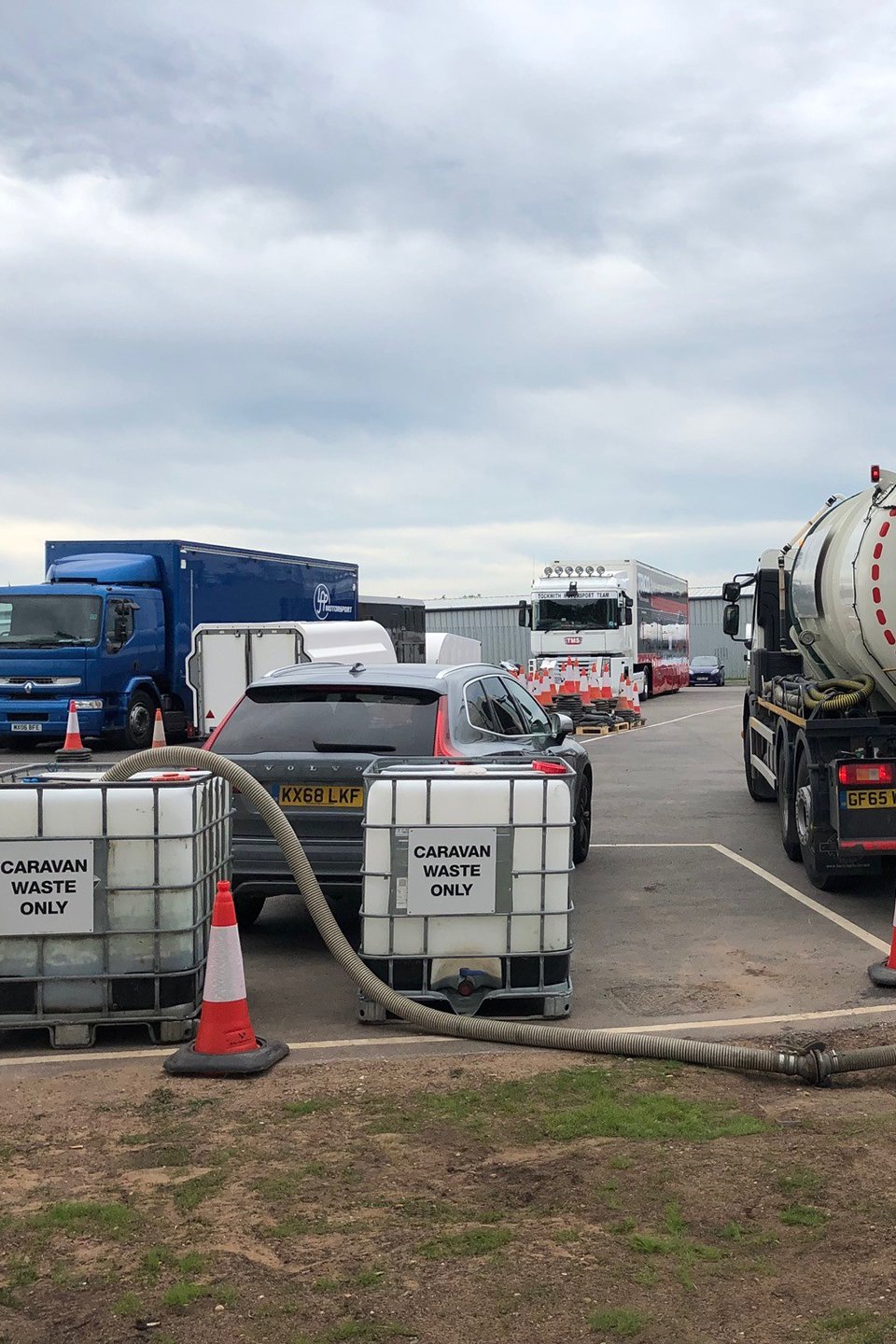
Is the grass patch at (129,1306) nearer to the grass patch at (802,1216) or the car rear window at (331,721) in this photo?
the grass patch at (802,1216)

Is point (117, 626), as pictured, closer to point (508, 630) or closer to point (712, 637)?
point (508, 630)

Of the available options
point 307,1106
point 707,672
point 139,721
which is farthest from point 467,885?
point 707,672

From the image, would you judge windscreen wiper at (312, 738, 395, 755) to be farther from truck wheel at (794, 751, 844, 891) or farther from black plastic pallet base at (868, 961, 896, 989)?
truck wheel at (794, 751, 844, 891)

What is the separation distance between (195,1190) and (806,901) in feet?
21.1

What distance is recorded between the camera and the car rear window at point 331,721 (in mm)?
8164

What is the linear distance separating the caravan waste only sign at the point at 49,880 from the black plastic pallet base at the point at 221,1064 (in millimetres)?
811

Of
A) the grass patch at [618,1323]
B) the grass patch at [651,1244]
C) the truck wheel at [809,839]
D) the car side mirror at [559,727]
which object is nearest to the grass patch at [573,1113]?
the grass patch at [651,1244]

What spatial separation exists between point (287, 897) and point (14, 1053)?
13.3 feet

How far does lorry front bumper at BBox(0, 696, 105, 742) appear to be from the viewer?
877 inches

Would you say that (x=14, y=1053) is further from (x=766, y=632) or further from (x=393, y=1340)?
(x=766, y=632)

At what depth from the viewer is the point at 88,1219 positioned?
436 centimetres

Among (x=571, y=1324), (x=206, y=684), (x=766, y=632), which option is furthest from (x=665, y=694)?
(x=571, y=1324)

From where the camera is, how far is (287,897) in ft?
33.7

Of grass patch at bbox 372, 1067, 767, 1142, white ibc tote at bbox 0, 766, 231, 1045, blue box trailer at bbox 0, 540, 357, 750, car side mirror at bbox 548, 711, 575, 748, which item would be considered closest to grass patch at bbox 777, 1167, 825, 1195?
grass patch at bbox 372, 1067, 767, 1142
